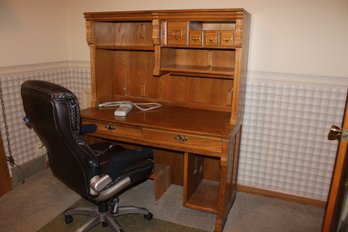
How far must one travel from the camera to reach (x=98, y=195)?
166 centimetres

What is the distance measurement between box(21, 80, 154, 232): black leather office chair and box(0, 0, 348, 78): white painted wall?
1.10 m

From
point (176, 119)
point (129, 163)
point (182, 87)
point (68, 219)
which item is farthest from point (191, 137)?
point (68, 219)

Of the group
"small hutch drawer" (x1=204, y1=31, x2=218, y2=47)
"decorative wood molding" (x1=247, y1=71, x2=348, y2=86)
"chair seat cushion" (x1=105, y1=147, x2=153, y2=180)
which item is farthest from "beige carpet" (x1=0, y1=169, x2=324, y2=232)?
"small hutch drawer" (x1=204, y1=31, x2=218, y2=47)

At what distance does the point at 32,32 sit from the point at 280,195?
2.66 metres

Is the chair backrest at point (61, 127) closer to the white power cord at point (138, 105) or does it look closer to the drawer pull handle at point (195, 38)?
the white power cord at point (138, 105)

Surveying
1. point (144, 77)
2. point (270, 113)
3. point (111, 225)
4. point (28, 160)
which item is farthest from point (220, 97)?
point (28, 160)

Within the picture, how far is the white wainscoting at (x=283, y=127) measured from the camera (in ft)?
7.01

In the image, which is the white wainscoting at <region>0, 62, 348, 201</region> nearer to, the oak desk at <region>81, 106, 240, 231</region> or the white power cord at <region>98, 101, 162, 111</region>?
the oak desk at <region>81, 106, 240, 231</region>

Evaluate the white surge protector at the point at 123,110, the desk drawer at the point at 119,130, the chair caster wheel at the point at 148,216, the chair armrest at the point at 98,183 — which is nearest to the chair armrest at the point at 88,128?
the desk drawer at the point at 119,130

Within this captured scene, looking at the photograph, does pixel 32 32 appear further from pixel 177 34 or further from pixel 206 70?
pixel 206 70

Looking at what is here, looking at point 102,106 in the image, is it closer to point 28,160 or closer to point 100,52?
point 100,52

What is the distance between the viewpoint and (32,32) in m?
2.52

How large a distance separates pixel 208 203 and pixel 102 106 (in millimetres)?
1191

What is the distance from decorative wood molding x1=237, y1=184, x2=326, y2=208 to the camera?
7.68ft
